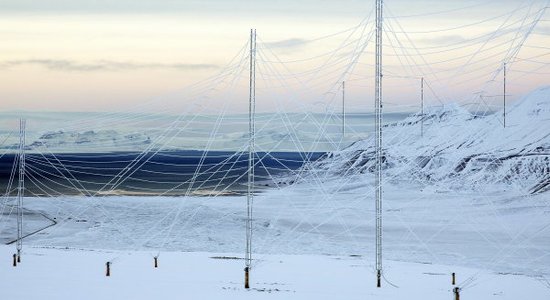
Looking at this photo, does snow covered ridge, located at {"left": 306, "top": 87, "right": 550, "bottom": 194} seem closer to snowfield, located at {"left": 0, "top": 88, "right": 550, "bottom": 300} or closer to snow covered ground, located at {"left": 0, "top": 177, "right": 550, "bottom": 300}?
snowfield, located at {"left": 0, "top": 88, "right": 550, "bottom": 300}

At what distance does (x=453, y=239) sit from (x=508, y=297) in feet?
57.8

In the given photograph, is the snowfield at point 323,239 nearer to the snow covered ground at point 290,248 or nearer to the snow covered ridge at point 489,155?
the snow covered ground at point 290,248

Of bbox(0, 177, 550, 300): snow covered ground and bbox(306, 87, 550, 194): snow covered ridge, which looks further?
bbox(306, 87, 550, 194): snow covered ridge

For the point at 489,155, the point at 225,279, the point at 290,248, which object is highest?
the point at 489,155

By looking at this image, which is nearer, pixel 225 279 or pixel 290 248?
pixel 225 279

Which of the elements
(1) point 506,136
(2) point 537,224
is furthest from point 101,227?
(1) point 506,136

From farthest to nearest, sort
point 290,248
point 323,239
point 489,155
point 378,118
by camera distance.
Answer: point 489,155, point 323,239, point 290,248, point 378,118

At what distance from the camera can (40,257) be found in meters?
28.7

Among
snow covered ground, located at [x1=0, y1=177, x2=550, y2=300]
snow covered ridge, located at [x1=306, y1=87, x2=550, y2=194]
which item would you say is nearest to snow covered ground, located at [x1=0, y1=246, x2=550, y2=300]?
snow covered ground, located at [x1=0, y1=177, x2=550, y2=300]

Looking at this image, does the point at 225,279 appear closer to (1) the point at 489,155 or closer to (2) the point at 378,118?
(2) the point at 378,118

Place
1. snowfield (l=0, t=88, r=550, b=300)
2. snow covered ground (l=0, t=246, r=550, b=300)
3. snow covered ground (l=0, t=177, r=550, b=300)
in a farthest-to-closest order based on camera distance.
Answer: snowfield (l=0, t=88, r=550, b=300) → snow covered ground (l=0, t=177, r=550, b=300) → snow covered ground (l=0, t=246, r=550, b=300)

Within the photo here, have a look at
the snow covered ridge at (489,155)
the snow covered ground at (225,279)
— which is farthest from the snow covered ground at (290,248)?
the snow covered ridge at (489,155)

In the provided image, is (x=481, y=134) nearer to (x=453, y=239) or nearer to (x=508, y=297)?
(x=453, y=239)

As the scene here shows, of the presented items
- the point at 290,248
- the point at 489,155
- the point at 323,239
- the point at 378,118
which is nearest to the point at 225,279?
the point at 378,118
